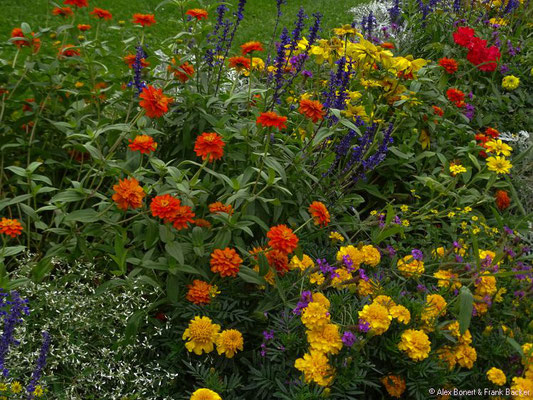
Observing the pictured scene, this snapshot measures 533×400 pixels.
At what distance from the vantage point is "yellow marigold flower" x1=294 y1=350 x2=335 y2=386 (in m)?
1.61

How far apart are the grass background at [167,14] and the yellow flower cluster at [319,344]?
4622 mm

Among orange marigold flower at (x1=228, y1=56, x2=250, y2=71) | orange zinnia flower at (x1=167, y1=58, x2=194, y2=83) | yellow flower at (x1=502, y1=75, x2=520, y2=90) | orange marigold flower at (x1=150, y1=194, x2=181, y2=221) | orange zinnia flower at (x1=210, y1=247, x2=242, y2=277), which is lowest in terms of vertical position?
orange zinnia flower at (x1=210, y1=247, x2=242, y2=277)

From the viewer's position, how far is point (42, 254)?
2275mm

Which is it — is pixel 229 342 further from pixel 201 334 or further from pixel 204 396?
pixel 204 396

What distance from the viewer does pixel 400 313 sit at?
172 cm

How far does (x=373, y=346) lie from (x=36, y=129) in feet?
6.18

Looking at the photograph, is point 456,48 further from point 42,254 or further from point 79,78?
point 42,254

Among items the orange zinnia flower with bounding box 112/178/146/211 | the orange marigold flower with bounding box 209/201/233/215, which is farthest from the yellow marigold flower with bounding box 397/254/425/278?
the orange zinnia flower with bounding box 112/178/146/211

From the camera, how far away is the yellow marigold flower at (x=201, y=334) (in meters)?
1.73

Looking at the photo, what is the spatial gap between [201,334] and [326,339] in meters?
0.40

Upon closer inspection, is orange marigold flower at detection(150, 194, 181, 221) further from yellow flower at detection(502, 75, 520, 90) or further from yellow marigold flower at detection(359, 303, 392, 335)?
yellow flower at detection(502, 75, 520, 90)

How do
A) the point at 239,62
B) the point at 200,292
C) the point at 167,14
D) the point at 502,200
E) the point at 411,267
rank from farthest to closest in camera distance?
the point at 167,14, the point at 502,200, the point at 239,62, the point at 411,267, the point at 200,292

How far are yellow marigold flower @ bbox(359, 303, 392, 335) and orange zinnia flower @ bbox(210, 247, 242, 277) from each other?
45 centimetres

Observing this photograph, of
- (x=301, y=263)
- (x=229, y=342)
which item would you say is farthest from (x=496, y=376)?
(x=229, y=342)
